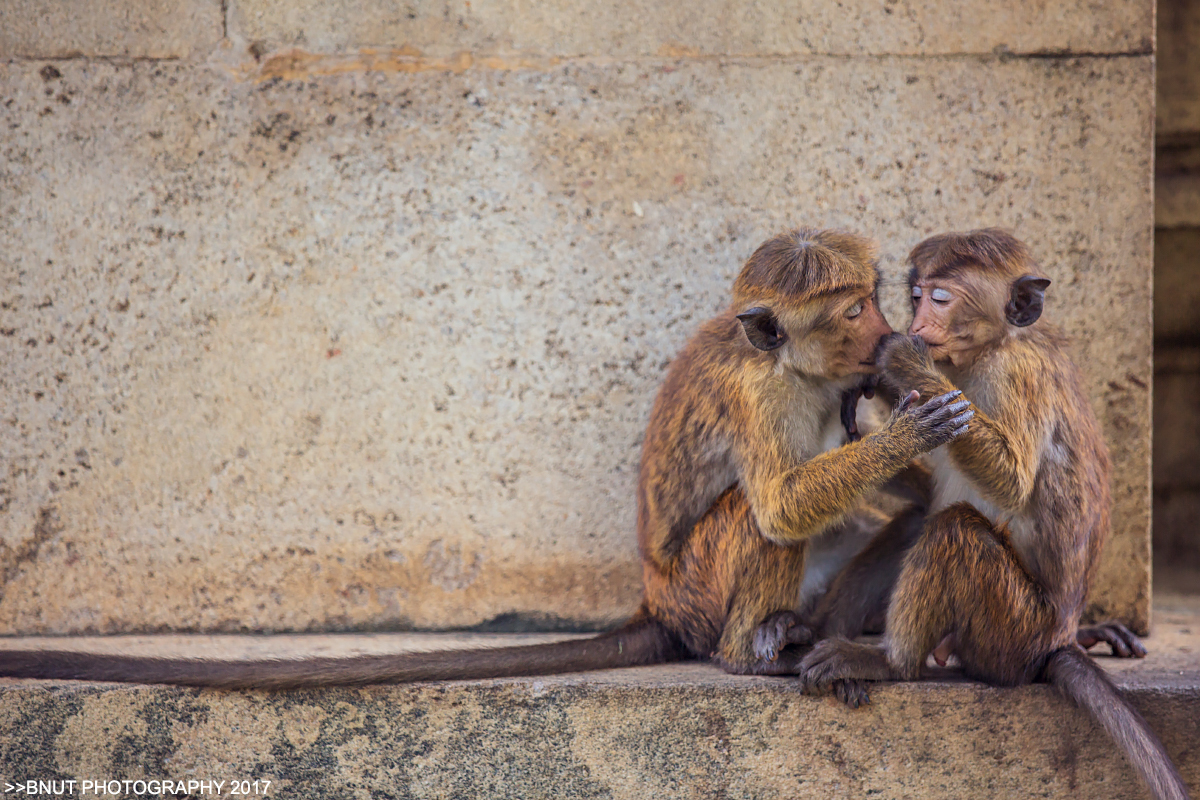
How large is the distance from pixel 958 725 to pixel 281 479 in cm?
254

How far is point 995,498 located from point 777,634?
0.78 metres

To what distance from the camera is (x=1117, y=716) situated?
2738 mm

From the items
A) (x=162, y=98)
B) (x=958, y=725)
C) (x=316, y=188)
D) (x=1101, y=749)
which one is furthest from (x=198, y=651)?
(x=1101, y=749)

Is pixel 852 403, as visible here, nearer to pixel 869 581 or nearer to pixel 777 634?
pixel 869 581

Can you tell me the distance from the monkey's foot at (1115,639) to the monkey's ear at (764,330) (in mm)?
1498

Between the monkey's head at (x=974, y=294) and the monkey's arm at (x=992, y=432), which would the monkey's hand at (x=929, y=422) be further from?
the monkey's head at (x=974, y=294)

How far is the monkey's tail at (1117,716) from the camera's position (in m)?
2.59

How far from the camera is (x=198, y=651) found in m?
3.53

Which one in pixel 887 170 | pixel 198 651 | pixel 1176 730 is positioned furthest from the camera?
pixel 887 170

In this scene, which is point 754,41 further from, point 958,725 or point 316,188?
point 958,725

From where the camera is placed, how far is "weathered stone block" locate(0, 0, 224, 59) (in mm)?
3691

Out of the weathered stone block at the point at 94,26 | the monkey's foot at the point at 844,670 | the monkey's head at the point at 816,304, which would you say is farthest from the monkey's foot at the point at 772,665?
the weathered stone block at the point at 94,26

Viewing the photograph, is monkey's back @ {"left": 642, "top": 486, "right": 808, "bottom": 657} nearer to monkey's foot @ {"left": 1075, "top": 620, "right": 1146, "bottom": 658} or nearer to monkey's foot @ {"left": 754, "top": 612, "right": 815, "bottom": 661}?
monkey's foot @ {"left": 754, "top": 612, "right": 815, "bottom": 661}

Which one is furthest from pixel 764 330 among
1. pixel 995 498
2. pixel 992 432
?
pixel 995 498
